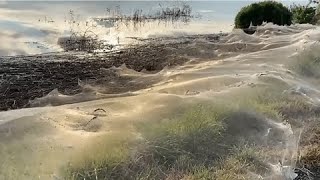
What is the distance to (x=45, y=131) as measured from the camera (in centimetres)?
484

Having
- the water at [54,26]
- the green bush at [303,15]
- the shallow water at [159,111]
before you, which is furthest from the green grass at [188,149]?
the green bush at [303,15]

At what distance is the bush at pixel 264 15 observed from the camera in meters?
17.9

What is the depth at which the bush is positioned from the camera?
17852 millimetres

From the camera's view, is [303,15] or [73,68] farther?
[303,15]

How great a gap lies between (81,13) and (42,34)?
6945mm

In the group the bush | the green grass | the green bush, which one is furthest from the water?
the green grass

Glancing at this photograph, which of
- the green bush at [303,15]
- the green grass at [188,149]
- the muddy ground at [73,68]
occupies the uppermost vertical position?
the green bush at [303,15]

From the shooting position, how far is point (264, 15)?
712 inches

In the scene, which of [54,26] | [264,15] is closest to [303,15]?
[264,15]

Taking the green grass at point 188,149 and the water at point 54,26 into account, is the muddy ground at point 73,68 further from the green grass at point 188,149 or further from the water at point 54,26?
the green grass at point 188,149

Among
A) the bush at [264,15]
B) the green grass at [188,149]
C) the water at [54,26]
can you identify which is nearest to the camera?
the green grass at [188,149]

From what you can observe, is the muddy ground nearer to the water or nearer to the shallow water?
the shallow water

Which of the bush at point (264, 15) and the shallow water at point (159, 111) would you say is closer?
the shallow water at point (159, 111)

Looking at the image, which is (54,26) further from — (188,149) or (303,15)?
(188,149)
